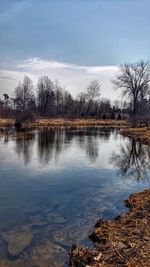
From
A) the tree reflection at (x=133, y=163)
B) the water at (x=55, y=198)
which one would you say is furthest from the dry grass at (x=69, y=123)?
the water at (x=55, y=198)

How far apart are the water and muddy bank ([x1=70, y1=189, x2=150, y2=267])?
0.32m

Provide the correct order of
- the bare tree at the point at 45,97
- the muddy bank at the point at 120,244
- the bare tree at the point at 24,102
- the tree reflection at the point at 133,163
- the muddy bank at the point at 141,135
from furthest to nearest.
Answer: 1. the bare tree at the point at 45,97
2. the bare tree at the point at 24,102
3. the muddy bank at the point at 141,135
4. the tree reflection at the point at 133,163
5. the muddy bank at the point at 120,244

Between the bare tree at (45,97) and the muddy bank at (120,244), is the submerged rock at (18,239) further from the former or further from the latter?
the bare tree at (45,97)

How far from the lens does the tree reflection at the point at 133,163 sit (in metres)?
13.8

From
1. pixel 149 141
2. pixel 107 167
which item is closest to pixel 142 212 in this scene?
pixel 107 167

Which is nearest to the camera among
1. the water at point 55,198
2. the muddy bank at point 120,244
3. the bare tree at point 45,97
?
the muddy bank at point 120,244

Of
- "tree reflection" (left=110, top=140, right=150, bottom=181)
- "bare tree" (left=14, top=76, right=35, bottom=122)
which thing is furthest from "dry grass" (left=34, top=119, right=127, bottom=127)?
"tree reflection" (left=110, top=140, right=150, bottom=181)

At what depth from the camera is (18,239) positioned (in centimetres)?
649

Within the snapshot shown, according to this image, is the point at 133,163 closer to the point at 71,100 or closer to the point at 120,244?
the point at 120,244

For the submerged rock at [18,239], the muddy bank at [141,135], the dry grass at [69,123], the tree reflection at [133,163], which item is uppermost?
the dry grass at [69,123]

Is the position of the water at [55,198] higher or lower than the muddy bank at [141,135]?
lower

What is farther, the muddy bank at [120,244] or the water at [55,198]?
the water at [55,198]

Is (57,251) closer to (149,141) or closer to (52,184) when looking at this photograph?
(52,184)

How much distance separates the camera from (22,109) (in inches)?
2016
